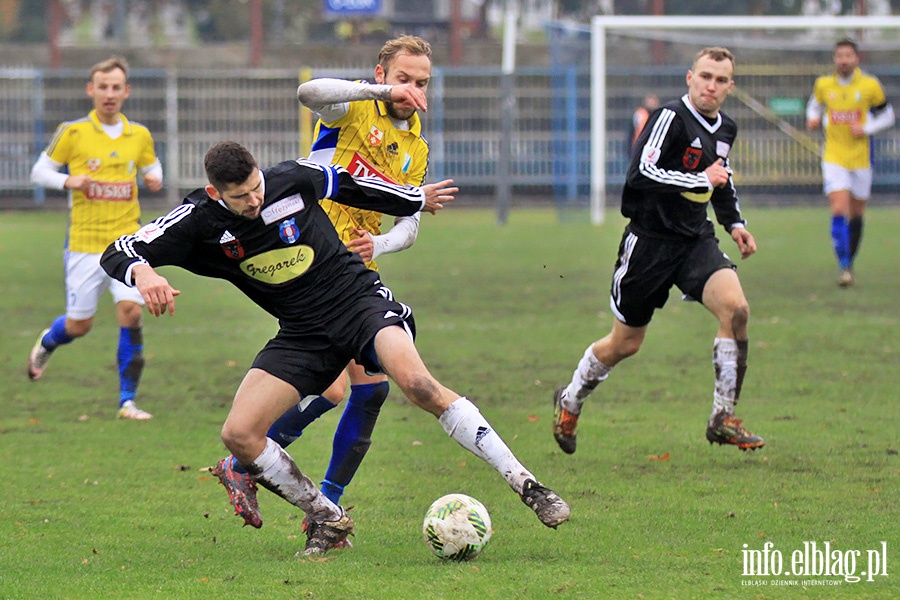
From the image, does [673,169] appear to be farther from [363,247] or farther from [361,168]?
[363,247]

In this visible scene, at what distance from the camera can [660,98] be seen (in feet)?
87.4

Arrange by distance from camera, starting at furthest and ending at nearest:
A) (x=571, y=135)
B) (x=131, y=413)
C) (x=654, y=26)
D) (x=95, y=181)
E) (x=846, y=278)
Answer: (x=571, y=135) → (x=654, y=26) → (x=846, y=278) → (x=95, y=181) → (x=131, y=413)

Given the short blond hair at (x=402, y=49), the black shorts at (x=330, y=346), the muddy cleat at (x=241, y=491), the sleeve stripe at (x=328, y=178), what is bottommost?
the muddy cleat at (x=241, y=491)

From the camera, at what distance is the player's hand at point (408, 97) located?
17.6ft

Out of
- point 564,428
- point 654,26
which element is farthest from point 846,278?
point 564,428

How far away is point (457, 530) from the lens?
5.02 meters

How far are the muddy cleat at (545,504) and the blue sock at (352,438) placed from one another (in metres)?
1.08

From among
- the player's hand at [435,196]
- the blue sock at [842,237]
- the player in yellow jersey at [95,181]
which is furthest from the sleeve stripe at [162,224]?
the blue sock at [842,237]

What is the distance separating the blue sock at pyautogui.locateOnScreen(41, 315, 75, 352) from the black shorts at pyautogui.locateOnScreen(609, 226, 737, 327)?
12.7ft

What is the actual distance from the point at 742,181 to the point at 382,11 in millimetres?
10382

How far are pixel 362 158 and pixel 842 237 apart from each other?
9286 millimetres

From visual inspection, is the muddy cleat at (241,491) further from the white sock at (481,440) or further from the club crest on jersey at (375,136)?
the club crest on jersey at (375,136)

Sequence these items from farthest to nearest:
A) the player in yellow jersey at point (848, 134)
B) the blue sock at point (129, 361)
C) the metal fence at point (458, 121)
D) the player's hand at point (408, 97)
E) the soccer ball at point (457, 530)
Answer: the metal fence at point (458, 121), the player in yellow jersey at point (848, 134), the blue sock at point (129, 361), the player's hand at point (408, 97), the soccer ball at point (457, 530)

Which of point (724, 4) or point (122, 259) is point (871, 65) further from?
point (122, 259)
